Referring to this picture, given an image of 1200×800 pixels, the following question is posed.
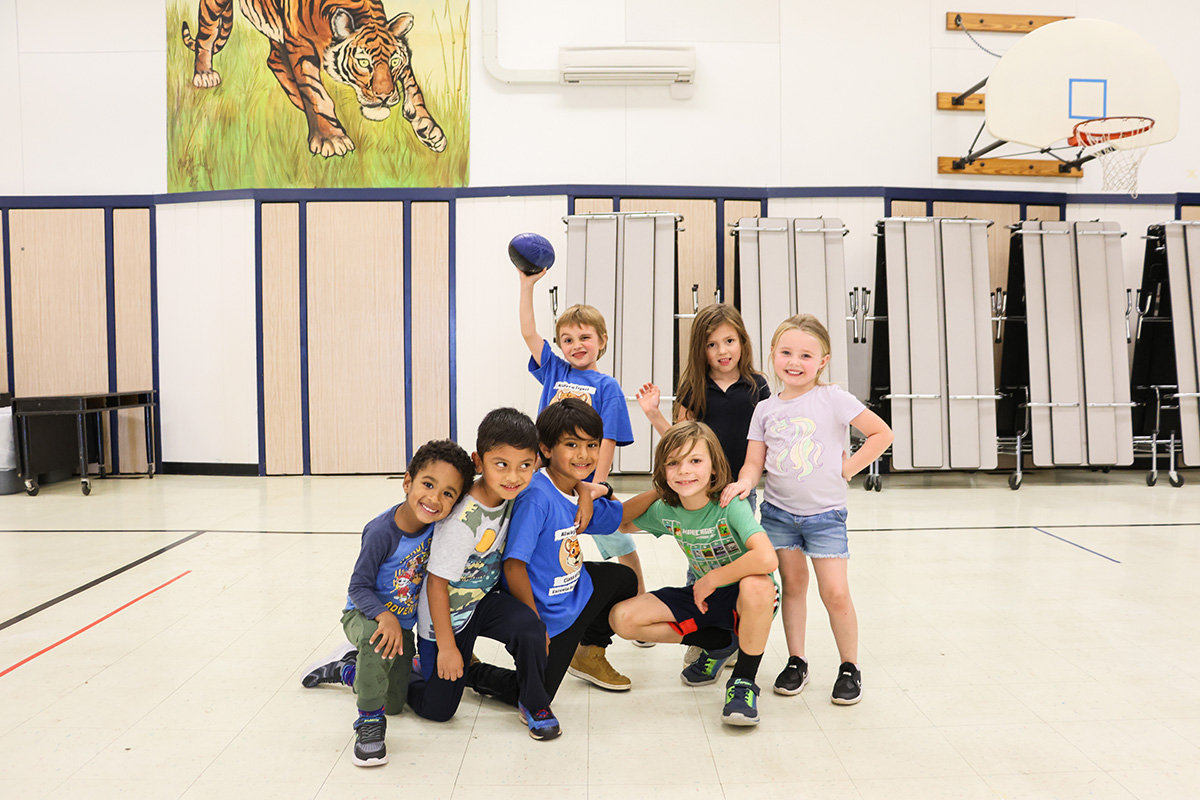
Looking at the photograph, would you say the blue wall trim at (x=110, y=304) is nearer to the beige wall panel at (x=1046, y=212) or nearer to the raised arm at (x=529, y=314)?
the raised arm at (x=529, y=314)

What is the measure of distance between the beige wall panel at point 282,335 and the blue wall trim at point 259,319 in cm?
2

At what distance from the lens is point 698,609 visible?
2.06 meters

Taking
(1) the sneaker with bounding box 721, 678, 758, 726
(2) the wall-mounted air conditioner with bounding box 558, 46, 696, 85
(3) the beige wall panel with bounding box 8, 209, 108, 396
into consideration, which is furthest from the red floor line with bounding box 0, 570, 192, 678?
(2) the wall-mounted air conditioner with bounding box 558, 46, 696, 85

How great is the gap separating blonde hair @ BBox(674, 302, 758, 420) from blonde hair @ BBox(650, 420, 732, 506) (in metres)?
0.31

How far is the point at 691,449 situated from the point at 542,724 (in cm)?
78

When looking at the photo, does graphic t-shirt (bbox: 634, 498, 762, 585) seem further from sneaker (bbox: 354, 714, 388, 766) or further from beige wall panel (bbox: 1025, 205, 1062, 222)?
beige wall panel (bbox: 1025, 205, 1062, 222)

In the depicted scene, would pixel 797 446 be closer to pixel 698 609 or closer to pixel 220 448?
pixel 698 609

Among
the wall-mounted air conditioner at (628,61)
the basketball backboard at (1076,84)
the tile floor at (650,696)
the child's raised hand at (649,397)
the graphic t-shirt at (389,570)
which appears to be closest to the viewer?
the tile floor at (650,696)

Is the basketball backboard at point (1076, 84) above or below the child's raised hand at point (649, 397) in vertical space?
above

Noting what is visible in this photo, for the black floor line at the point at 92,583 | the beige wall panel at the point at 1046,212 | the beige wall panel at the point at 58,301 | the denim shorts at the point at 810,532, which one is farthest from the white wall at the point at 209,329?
the beige wall panel at the point at 1046,212

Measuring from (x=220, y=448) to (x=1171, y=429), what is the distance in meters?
7.58

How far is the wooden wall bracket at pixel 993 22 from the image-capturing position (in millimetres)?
6145

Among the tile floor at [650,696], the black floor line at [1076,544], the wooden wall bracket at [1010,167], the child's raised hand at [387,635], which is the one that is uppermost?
the wooden wall bracket at [1010,167]

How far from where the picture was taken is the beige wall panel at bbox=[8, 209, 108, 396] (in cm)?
625
